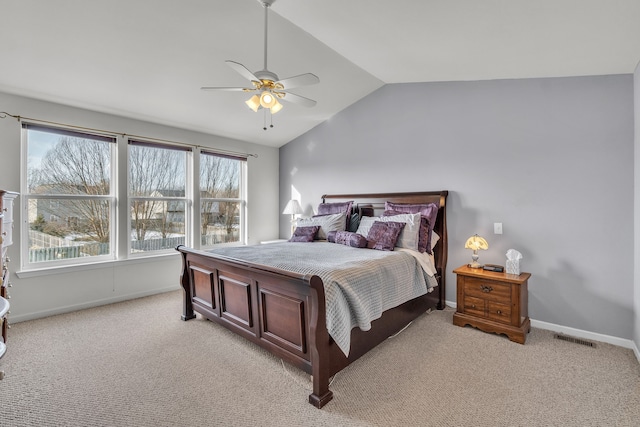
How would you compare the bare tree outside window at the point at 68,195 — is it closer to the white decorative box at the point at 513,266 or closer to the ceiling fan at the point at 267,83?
the ceiling fan at the point at 267,83

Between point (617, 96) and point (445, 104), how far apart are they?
1.53 m

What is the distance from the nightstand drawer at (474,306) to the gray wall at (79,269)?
3.19 metres

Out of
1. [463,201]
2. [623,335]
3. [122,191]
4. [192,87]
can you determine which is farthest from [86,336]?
[623,335]

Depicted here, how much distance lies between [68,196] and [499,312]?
488 cm

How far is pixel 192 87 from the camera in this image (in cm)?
354

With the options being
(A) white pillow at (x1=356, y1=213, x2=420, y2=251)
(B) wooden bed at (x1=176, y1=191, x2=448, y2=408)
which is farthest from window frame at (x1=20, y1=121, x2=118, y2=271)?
(A) white pillow at (x1=356, y1=213, x2=420, y2=251)

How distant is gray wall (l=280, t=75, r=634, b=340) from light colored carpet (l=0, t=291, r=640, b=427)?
526mm

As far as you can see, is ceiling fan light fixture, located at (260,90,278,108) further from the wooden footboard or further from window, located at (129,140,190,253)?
window, located at (129,140,190,253)

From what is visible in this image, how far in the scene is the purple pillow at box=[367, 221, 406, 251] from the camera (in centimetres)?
332

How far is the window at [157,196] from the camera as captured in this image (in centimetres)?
419

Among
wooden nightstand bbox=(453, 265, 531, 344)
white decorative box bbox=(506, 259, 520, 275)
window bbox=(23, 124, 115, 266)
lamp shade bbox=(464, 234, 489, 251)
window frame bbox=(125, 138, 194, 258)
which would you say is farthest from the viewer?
window frame bbox=(125, 138, 194, 258)

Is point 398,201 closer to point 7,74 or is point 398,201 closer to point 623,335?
point 623,335

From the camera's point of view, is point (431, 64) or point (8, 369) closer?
point (8, 369)

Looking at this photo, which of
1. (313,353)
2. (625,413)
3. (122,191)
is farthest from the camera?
(122,191)
